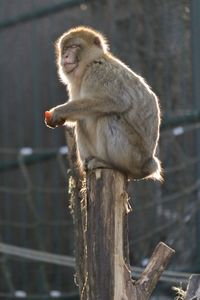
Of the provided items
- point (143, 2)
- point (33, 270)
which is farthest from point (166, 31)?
point (33, 270)

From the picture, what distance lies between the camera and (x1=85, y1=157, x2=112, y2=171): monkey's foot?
5.97m

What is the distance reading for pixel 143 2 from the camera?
10500mm

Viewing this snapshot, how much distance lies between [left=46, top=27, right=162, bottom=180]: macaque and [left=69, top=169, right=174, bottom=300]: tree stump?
0.46 metres

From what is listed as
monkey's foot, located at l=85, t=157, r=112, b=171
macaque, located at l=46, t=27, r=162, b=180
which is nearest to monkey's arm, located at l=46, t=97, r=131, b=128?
macaque, located at l=46, t=27, r=162, b=180

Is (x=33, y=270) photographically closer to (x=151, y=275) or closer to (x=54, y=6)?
(x=54, y=6)

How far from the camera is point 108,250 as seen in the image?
5441 mm

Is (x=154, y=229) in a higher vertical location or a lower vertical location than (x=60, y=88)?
lower

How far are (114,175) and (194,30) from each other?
13.6 ft

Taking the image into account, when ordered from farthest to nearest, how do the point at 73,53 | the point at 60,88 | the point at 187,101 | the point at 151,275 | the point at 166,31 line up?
1. the point at 60,88
2. the point at 187,101
3. the point at 166,31
4. the point at 73,53
5. the point at 151,275


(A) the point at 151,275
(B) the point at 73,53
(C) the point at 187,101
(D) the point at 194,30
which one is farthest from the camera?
(C) the point at 187,101

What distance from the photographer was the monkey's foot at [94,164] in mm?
5966

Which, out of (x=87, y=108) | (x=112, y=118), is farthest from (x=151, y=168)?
(x=87, y=108)

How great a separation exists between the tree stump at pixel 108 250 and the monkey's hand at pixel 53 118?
548 millimetres

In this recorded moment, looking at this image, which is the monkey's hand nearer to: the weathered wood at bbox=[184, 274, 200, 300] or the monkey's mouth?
the monkey's mouth
